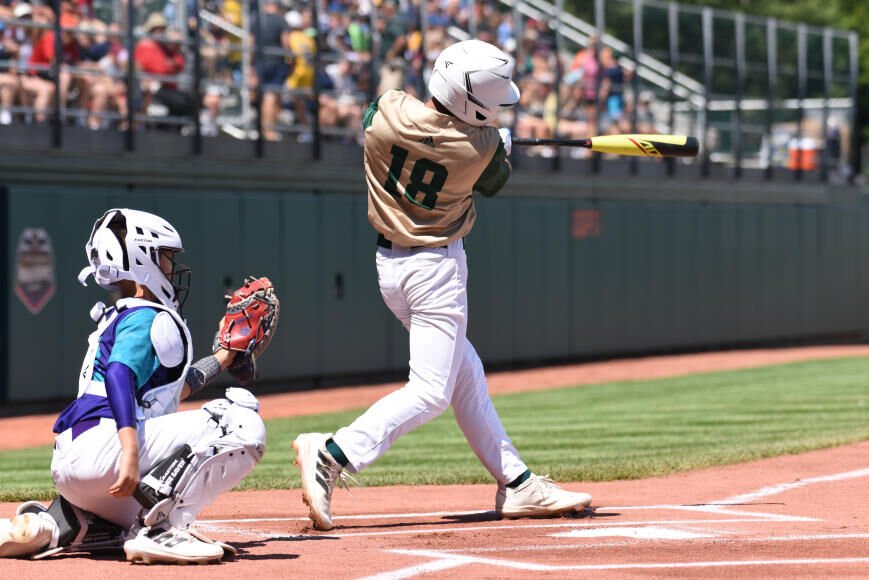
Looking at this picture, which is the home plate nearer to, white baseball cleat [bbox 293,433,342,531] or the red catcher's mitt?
white baseball cleat [bbox 293,433,342,531]

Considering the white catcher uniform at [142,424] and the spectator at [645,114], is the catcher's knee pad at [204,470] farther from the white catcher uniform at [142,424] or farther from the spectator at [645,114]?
the spectator at [645,114]

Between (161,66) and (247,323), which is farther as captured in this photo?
(161,66)

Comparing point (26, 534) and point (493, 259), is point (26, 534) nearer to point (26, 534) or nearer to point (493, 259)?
point (26, 534)

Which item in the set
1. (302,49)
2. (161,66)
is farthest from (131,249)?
(302,49)

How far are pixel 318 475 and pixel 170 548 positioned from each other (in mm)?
898

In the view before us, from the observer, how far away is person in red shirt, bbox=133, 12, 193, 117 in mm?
15602

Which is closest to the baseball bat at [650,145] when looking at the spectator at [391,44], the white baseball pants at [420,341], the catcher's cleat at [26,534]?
the white baseball pants at [420,341]

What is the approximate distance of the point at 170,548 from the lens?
4.71 m

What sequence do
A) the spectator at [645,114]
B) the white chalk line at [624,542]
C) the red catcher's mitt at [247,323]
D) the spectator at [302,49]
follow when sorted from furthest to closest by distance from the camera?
the spectator at [645,114] → the spectator at [302,49] → the red catcher's mitt at [247,323] → the white chalk line at [624,542]

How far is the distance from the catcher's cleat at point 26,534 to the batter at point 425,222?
1.10 meters

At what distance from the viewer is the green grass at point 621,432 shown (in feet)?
27.6

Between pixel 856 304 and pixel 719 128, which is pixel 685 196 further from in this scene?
pixel 856 304

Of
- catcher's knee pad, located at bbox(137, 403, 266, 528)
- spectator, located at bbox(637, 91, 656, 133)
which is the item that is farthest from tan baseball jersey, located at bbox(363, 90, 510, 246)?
spectator, located at bbox(637, 91, 656, 133)

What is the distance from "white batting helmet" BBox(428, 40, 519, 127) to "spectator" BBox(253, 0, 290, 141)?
11.4 metres
